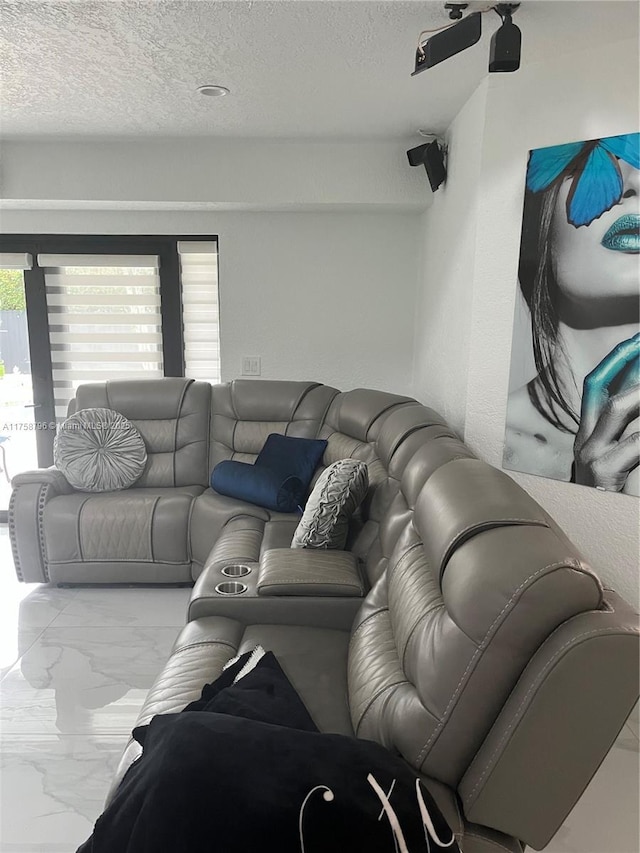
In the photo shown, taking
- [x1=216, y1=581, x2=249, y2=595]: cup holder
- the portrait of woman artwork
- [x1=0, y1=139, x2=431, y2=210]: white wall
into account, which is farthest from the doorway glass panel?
the portrait of woman artwork

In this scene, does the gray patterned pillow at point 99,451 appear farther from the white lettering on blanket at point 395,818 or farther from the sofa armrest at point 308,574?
the white lettering on blanket at point 395,818

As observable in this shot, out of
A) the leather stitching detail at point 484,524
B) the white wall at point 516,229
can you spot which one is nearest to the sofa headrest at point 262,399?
the white wall at point 516,229

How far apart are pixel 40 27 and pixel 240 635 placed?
2.21m

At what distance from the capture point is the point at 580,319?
6.78 ft

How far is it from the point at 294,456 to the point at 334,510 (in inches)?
35.9

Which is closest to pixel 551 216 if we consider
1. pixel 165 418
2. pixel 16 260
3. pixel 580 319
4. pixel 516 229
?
pixel 516 229

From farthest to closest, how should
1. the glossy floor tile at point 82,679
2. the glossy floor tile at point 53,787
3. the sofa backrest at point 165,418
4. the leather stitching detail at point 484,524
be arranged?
the sofa backrest at point 165,418 < the glossy floor tile at point 82,679 < the glossy floor tile at point 53,787 < the leather stitching detail at point 484,524

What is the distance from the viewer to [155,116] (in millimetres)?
2928

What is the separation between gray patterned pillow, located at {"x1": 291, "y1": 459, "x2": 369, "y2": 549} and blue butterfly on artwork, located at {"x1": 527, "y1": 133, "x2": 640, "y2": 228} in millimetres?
1280

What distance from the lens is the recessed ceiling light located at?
2529 millimetres

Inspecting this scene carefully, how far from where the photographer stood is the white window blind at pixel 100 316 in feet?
12.9

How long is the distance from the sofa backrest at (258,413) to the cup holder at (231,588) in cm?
144

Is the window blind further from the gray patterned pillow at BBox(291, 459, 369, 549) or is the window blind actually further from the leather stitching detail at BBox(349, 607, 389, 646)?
the leather stitching detail at BBox(349, 607, 389, 646)

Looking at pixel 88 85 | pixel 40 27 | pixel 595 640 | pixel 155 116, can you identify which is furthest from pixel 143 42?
pixel 595 640
